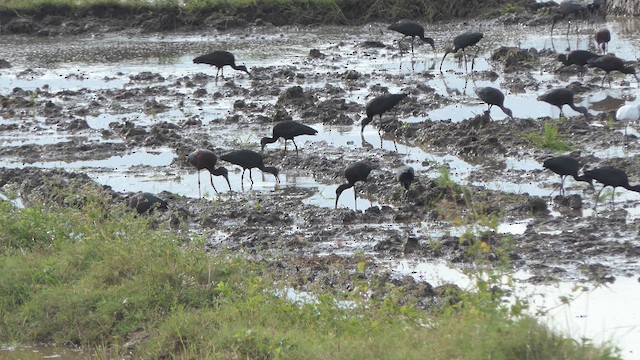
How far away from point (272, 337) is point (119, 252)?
202 cm

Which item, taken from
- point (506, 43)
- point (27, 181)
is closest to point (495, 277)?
point (27, 181)

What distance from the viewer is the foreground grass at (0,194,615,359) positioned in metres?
6.14

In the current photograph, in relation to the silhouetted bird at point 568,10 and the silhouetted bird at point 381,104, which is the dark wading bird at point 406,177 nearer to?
the silhouetted bird at point 381,104

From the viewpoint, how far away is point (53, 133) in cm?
1421

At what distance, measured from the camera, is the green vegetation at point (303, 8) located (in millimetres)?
21734

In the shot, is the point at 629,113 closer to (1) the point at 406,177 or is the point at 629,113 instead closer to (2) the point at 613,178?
(2) the point at 613,178

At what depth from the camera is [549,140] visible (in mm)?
11977

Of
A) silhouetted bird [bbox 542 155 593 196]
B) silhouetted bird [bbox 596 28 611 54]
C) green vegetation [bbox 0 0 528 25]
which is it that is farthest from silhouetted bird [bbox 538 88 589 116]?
green vegetation [bbox 0 0 528 25]

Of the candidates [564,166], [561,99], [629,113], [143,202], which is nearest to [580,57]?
[561,99]

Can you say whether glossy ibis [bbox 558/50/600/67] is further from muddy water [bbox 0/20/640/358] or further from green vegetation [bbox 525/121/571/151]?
green vegetation [bbox 525/121/571/151]

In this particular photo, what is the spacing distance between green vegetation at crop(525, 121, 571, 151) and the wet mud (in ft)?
0.25

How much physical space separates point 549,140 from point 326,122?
308 centimetres

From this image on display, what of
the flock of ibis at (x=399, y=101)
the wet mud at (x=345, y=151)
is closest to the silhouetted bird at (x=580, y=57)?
the flock of ibis at (x=399, y=101)

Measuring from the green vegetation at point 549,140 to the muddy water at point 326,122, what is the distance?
122 millimetres
